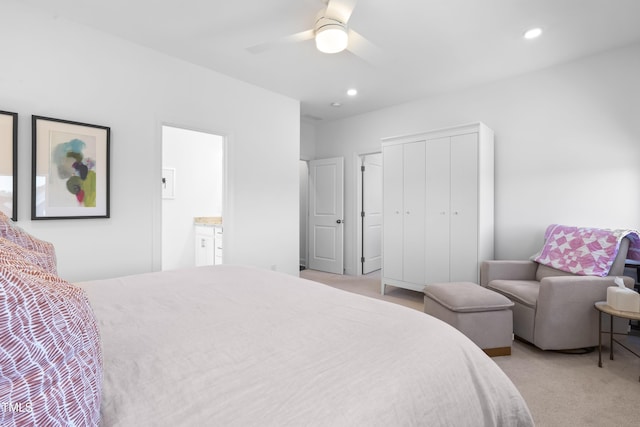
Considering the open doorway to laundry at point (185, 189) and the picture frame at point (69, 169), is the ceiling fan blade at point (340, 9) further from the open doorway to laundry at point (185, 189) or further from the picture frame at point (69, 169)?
the open doorway to laundry at point (185, 189)

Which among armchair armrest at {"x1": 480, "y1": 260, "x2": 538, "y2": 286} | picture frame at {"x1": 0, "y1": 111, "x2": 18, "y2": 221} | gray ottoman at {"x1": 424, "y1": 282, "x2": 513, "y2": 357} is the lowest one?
gray ottoman at {"x1": 424, "y1": 282, "x2": 513, "y2": 357}

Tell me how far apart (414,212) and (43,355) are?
381 cm

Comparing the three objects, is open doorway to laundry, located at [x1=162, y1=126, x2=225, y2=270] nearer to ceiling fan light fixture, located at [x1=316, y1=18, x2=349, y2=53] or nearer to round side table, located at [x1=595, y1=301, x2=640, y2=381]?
ceiling fan light fixture, located at [x1=316, y1=18, x2=349, y2=53]


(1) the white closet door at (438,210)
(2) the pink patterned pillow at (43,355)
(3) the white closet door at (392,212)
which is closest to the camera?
(2) the pink patterned pillow at (43,355)

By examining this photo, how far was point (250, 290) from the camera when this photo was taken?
1.57 metres

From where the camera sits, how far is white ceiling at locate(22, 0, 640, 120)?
233 cm

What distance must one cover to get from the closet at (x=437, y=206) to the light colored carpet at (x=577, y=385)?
113 centimetres

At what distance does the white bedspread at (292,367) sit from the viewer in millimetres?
669

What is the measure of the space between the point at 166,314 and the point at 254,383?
0.65 metres

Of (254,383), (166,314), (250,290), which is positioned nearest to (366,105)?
(250,290)

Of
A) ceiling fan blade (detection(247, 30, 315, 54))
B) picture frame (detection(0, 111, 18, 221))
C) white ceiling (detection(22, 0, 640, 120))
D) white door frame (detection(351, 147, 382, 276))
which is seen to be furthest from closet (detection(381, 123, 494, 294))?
picture frame (detection(0, 111, 18, 221))

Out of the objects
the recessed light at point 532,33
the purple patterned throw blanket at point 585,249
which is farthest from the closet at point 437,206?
the recessed light at point 532,33

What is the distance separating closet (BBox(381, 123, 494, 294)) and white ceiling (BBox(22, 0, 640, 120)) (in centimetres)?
75

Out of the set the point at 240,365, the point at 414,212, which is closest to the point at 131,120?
the point at 240,365
